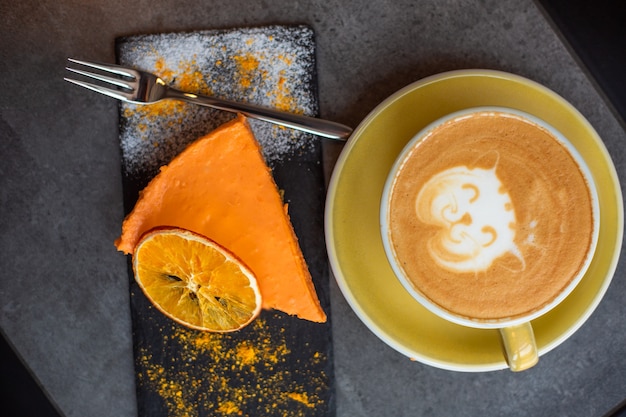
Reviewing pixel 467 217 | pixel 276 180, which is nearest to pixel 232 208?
pixel 276 180

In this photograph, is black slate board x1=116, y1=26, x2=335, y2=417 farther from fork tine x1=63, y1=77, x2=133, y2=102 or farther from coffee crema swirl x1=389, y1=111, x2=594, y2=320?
coffee crema swirl x1=389, y1=111, x2=594, y2=320

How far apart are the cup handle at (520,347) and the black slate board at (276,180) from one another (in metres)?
0.32

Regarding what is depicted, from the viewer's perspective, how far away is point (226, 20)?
3.42ft

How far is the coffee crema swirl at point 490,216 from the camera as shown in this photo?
32.3 inches

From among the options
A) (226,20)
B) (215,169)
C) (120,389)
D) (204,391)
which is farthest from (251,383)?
(226,20)

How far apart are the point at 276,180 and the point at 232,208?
0.30 feet

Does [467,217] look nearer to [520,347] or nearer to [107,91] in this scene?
[520,347]

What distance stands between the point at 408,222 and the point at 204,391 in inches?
19.9

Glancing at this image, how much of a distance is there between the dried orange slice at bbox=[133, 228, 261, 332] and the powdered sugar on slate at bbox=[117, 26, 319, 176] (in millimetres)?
184

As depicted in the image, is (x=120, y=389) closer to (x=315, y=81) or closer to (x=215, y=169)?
(x=215, y=169)

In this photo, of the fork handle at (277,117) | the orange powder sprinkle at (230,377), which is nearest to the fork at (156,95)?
the fork handle at (277,117)

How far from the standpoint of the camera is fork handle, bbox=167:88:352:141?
0.97m

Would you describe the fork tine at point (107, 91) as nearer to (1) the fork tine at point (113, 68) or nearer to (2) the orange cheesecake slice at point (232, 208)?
(1) the fork tine at point (113, 68)

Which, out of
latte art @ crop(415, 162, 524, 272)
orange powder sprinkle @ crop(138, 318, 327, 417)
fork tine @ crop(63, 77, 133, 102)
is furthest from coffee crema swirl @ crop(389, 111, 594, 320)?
fork tine @ crop(63, 77, 133, 102)
